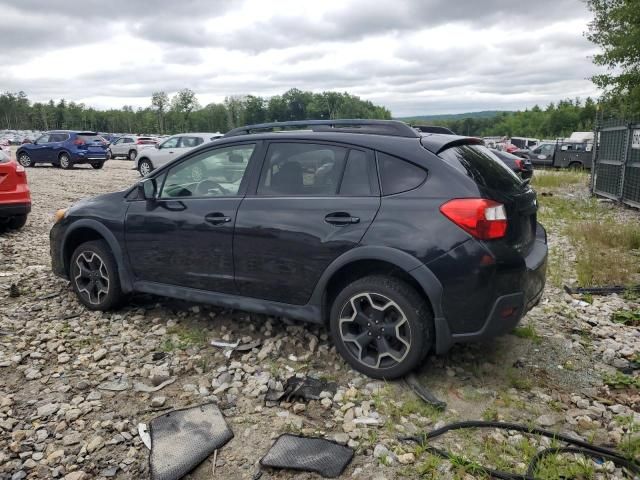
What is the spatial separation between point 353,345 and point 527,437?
1.26 metres

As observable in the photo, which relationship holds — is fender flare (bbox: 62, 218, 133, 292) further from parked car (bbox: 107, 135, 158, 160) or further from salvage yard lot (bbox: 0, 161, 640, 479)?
parked car (bbox: 107, 135, 158, 160)

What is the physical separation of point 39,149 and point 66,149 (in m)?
1.42

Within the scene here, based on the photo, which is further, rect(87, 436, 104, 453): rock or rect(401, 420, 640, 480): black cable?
rect(87, 436, 104, 453): rock

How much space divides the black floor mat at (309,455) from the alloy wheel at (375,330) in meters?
0.80

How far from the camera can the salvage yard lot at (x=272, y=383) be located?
3043 mm

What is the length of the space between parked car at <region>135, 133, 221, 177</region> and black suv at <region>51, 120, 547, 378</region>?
51.1 ft

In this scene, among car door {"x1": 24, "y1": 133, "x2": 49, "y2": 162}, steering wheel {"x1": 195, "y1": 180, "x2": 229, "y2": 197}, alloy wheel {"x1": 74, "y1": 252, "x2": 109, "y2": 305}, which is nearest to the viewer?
steering wheel {"x1": 195, "y1": 180, "x2": 229, "y2": 197}

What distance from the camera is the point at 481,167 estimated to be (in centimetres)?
383

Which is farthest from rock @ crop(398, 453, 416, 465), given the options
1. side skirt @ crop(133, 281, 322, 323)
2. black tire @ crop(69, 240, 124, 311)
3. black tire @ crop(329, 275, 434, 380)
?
black tire @ crop(69, 240, 124, 311)

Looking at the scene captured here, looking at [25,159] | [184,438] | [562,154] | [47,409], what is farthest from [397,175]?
[562,154]

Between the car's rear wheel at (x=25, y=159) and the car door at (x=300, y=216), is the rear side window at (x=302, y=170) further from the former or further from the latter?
the car's rear wheel at (x=25, y=159)

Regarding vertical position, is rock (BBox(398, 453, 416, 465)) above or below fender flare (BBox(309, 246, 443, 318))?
below

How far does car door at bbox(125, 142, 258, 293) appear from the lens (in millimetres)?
4367

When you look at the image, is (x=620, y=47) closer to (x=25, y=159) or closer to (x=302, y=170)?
(x=302, y=170)
